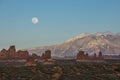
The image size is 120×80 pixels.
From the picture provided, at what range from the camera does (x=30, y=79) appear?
71.6 m

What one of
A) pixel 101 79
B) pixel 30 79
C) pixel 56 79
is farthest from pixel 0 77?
pixel 101 79

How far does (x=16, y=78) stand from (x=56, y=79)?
10007 millimetres

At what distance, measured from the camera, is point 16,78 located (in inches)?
2891

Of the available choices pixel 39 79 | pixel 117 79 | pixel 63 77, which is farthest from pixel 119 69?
pixel 39 79

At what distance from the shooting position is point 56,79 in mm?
74312

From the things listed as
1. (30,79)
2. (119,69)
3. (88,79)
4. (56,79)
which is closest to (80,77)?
(88,79)

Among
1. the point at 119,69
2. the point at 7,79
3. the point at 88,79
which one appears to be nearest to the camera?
the point at 7,79

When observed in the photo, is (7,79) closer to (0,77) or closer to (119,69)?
(0,77)

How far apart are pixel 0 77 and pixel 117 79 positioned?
1229 inches

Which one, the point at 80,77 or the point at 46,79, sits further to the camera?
the point at 80,77

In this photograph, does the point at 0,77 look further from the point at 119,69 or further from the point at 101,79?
the point at 119,69

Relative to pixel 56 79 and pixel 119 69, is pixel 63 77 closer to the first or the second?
pixel 56 79

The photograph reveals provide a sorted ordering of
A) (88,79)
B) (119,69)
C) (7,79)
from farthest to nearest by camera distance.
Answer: (119,69)
(88,79)
(7,79)

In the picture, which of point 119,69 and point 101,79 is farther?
point 119,69
